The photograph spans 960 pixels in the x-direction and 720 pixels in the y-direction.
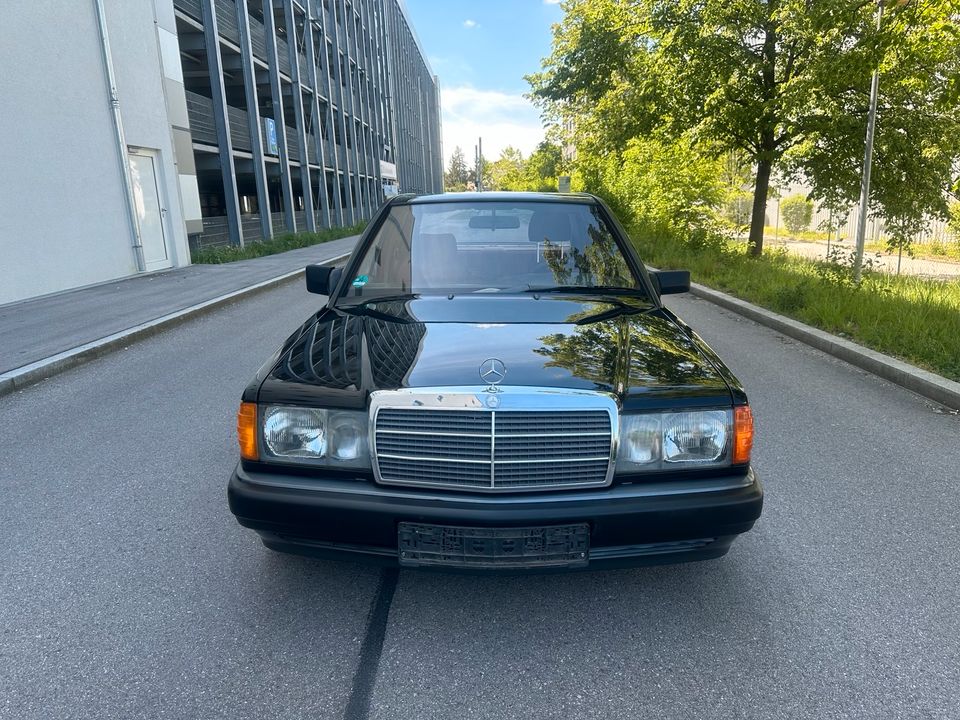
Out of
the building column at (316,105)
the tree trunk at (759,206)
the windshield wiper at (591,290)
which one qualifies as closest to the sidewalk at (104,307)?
the windshield wiper at (591,290)

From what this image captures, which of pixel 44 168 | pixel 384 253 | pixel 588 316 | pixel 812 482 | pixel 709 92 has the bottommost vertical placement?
pixel 812 482

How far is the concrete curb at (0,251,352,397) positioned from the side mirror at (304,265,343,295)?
3823 millimetres

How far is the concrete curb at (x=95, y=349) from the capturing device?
6.15 metres

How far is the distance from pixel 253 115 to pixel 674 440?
2397cm

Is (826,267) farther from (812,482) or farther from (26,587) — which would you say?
(26,587)

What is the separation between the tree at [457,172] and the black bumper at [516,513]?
160957 mm

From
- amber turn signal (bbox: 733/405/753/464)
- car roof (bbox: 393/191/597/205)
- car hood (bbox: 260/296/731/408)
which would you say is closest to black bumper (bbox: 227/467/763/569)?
amber turn signal (bbox: 733/405/753/464)

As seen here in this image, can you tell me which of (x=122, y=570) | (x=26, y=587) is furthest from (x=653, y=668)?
(x=26, y=587)

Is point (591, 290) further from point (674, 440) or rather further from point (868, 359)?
point (868, 359)

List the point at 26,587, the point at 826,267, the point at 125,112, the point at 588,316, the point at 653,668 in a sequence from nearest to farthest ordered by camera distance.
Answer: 1. the point at 653,668
2. the point at 26,587
3. the point at 588,316
4. the point at 826,267
5. the point at 125,112

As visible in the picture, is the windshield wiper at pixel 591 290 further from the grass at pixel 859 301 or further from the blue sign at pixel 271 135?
the blue sign at pixel 271 135

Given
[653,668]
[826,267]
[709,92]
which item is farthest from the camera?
[709,92]

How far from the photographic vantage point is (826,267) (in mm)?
10734

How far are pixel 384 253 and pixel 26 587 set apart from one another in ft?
7.65
